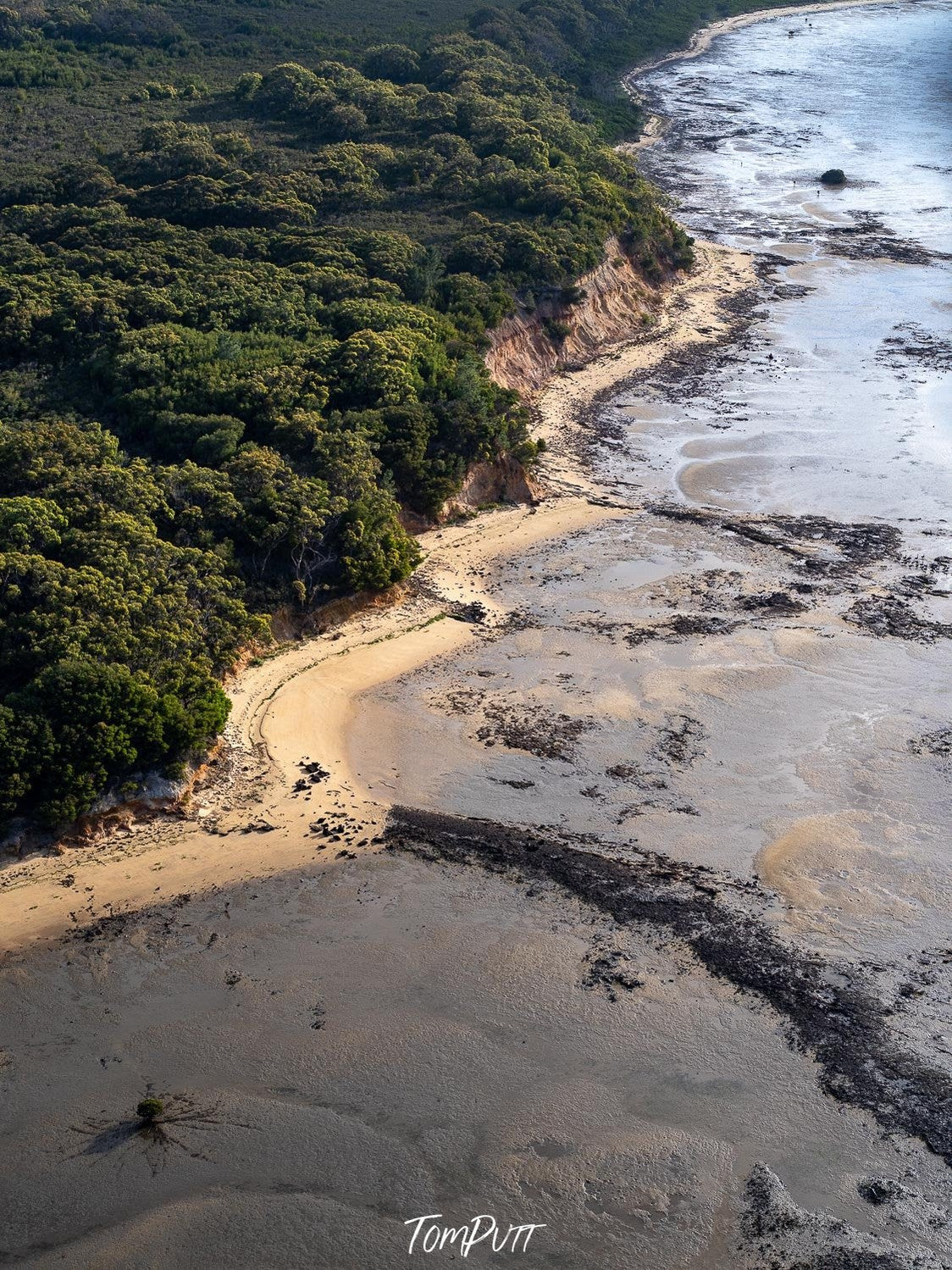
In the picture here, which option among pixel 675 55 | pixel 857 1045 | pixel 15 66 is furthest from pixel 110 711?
pixel 675 55

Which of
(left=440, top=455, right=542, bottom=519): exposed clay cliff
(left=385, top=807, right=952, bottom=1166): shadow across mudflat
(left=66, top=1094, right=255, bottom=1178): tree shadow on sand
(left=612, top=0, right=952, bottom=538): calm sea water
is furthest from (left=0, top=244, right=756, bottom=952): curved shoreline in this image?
(left=612, top=0, right=952, bottom=538): calm sea water

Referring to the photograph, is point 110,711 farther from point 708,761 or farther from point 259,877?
point 708,761

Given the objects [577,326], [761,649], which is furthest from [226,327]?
[761,649]

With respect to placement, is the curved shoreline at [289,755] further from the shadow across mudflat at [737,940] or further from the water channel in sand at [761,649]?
the shadow across mudflat at [737,940]

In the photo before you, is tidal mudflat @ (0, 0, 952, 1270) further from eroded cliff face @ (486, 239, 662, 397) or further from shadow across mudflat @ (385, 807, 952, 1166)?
eroded cliff face @ (486, 239, 662, 397)

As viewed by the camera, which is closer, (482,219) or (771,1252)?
(771,1252)

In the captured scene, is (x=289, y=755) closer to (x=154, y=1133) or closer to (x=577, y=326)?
(x=154, y=1133)

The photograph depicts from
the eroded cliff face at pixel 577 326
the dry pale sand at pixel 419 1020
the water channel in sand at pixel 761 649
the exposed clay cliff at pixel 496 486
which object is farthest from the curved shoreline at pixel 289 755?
the eroded cliff face at pixel 577 326
